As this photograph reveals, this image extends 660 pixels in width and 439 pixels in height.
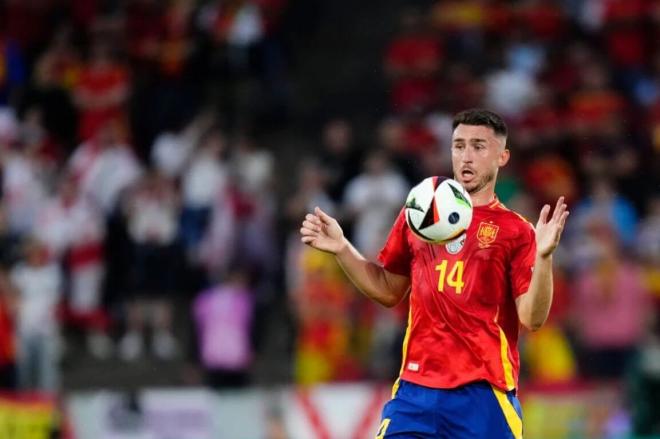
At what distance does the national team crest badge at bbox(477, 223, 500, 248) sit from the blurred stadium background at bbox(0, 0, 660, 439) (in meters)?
7.53

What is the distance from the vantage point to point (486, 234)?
24.5 feet

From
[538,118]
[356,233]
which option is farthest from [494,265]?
[538,118]

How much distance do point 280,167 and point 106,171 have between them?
2.77 metres

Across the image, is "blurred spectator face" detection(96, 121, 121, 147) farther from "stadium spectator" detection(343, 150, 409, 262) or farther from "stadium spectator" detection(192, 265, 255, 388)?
"stadium spectator" detection(343, 150, 409, 262)

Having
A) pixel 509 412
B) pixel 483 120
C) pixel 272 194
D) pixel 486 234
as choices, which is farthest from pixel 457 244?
pixel 272 194

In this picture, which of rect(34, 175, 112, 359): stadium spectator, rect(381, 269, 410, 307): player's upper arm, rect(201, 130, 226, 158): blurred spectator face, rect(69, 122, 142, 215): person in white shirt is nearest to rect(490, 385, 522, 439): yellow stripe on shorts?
rect(381, 269, 410, 307): player's upper arm

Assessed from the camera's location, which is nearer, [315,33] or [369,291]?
[369,291]

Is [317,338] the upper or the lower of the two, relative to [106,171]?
lower

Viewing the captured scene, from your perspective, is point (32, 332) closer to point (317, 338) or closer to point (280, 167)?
point (317, 338)

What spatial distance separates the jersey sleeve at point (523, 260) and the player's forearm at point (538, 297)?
12cm

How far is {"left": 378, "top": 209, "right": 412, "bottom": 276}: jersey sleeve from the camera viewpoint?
25.5 ft

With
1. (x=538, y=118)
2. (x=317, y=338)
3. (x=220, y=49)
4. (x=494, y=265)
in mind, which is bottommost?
(x=317, y=338)

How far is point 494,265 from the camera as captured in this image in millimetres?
7430

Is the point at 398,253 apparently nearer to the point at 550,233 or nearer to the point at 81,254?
the point at 550,233
